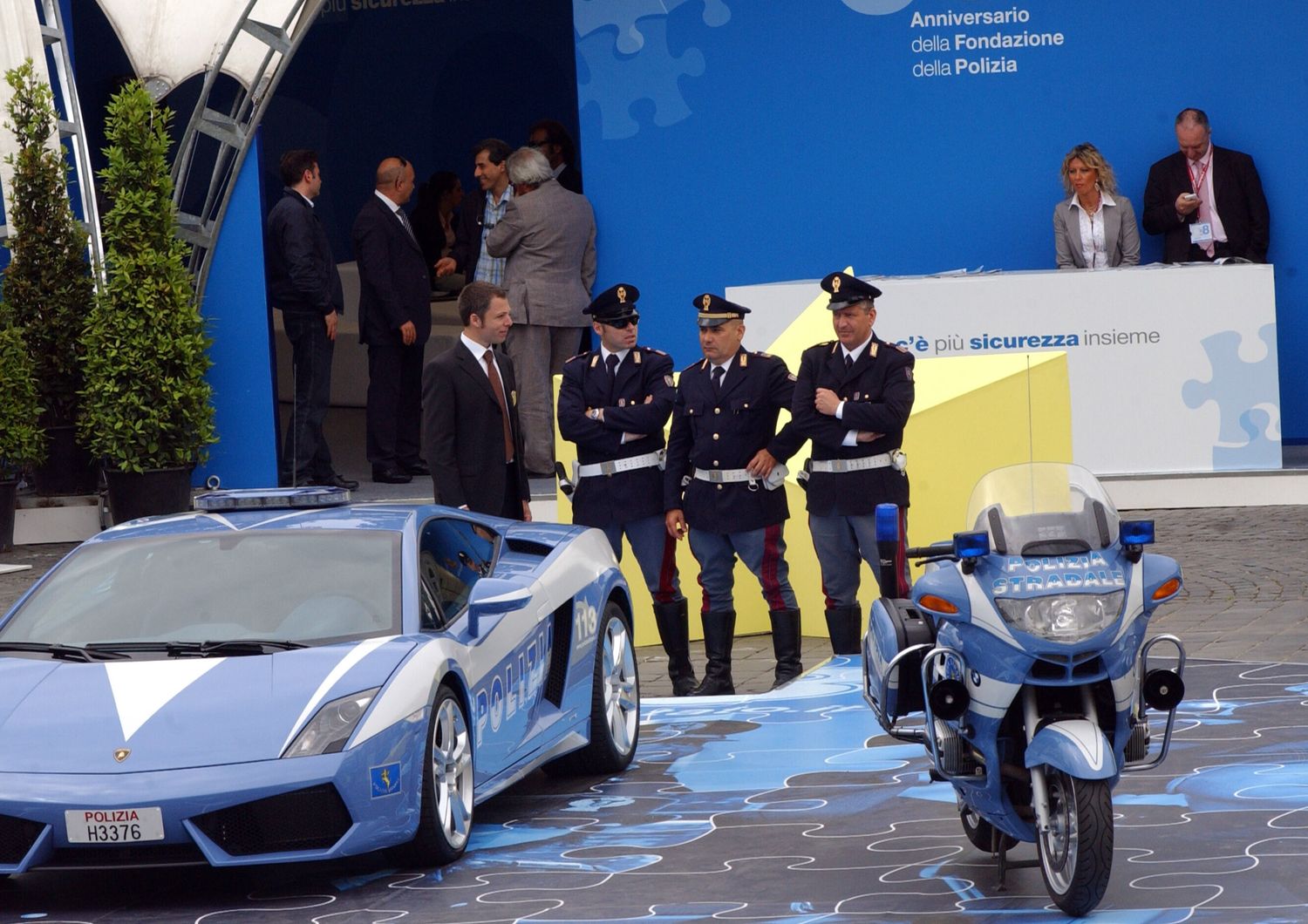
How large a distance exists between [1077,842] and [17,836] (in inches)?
118

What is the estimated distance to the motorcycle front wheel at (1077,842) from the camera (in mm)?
5316

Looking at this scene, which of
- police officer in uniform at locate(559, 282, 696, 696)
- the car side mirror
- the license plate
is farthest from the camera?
police officer in uniform at locate(559, 282, 696, 696)

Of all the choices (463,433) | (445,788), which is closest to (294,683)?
(445,788)

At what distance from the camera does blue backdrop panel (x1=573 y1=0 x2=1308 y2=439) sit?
16.1m

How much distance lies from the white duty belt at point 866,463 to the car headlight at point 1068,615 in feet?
14.7

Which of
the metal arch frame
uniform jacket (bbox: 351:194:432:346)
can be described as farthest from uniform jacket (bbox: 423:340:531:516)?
the metal arch frame

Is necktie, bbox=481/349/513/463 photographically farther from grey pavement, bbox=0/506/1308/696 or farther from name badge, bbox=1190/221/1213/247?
name badge, bbox=1190/221/1213/247

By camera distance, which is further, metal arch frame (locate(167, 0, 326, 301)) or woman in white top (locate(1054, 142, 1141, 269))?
metal arch frame (locate(167, 0, 326, 301))

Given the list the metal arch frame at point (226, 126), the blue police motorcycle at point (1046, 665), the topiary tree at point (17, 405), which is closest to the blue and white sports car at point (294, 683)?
the blue police motorcycle at point (1046, 665)

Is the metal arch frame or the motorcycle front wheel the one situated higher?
the metal arch frame

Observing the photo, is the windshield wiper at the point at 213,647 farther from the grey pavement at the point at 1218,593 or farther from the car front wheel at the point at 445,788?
the grey pavement at the point at 1218,593

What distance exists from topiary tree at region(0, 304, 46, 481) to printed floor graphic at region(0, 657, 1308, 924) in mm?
7546

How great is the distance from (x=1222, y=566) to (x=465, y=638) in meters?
6.63

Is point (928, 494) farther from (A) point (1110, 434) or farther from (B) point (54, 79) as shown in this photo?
(B) point (54, 79)
